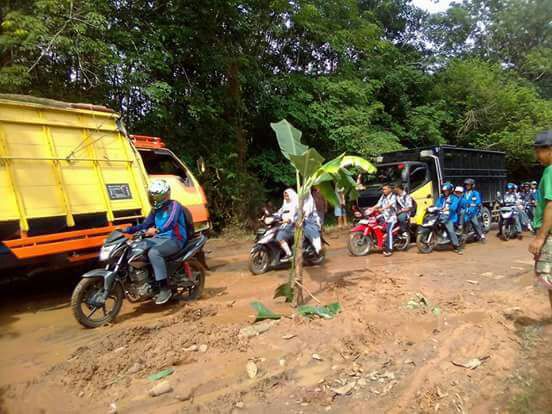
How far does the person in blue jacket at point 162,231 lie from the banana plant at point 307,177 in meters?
1.42

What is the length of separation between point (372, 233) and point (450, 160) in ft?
14.1

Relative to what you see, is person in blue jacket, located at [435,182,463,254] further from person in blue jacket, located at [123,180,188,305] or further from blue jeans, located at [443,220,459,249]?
person in blue jacket, located at [123,180,188,305]

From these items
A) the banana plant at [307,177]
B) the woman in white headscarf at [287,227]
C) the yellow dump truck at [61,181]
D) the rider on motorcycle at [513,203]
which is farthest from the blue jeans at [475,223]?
the yellow dump truck at [61,181]

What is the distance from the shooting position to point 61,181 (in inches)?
215

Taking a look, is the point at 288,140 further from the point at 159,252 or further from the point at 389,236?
the point at 389,236

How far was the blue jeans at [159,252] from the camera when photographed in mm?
4809

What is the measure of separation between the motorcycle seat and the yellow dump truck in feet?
4.21

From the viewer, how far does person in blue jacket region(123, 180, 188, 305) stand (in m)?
4.85

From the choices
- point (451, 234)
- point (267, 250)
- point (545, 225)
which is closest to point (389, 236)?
point (451, 234)

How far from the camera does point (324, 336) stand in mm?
3971

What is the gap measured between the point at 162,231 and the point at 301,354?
240 centimetres

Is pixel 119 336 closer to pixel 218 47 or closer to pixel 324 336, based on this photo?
pixel 324 336

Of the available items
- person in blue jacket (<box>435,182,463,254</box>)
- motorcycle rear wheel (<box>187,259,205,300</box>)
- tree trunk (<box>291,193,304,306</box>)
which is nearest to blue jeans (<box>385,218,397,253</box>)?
person in blue jacket (<box>435,182,463,254</box>)

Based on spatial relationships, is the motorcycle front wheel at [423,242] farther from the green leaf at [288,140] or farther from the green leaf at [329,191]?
the green leaf at [288,140]
